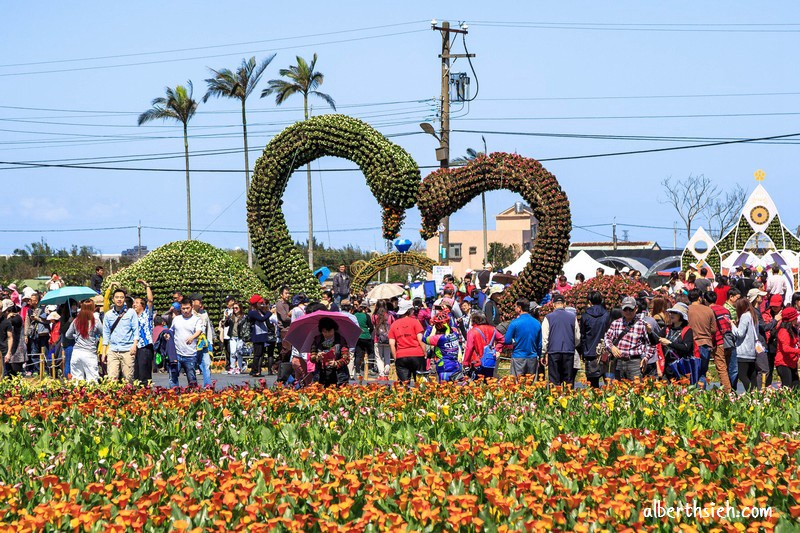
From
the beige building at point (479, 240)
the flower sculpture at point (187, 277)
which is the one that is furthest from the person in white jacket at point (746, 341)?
the beige building at point (479, 240)

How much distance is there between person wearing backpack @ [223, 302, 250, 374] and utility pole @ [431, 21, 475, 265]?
7.36 metres

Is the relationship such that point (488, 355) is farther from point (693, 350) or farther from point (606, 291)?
point (606, 291)

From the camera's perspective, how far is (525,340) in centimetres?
1462

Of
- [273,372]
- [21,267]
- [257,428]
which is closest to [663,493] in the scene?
[257,428]

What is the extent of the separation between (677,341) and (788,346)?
1.76 m

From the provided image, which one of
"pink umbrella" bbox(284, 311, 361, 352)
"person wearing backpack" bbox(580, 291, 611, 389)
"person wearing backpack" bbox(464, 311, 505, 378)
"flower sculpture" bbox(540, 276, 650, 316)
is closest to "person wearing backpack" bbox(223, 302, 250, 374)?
"flower sculpture" bbox(540, 276, 650, 316)

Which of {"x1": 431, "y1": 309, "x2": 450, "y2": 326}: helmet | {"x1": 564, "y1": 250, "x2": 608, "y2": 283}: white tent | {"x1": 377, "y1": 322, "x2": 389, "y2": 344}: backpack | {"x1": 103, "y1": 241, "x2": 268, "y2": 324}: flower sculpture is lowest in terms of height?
{"x1": 377, "y1": 322, "x2": 389, "y2": 344}: backpack

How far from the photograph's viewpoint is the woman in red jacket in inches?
558

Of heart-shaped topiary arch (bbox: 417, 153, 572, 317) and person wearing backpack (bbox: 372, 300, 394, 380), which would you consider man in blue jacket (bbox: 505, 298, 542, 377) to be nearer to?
person wearing backpack (bbox: 372, 300, 394, 380)

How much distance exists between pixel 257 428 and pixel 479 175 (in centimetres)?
1357

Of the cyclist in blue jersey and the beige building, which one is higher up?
the beige building

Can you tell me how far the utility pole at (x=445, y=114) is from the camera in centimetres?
2708

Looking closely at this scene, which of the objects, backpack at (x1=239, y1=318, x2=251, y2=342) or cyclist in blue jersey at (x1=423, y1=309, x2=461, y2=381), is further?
backpack at (x1=239, y1=318, x2=251, y2=342)

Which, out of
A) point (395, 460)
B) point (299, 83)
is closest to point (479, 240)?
point (299, 83)
